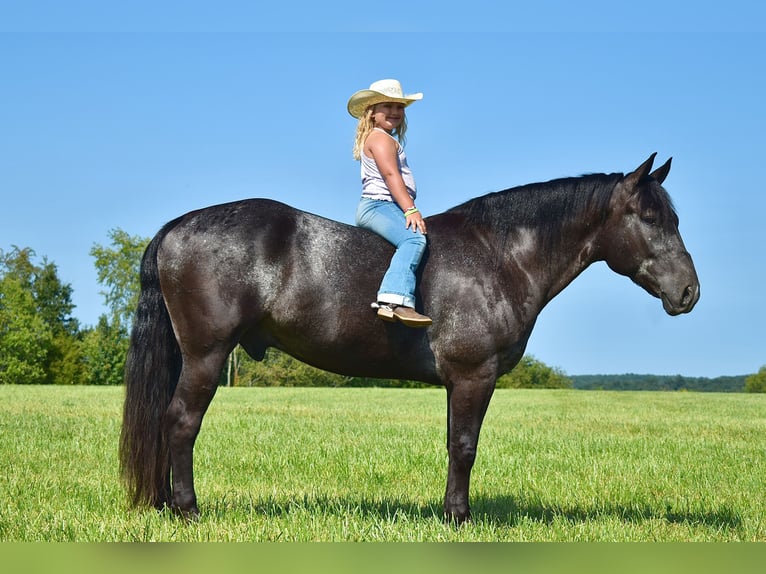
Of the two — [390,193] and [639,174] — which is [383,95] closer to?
[390,193]

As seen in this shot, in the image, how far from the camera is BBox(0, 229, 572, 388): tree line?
2564 inches

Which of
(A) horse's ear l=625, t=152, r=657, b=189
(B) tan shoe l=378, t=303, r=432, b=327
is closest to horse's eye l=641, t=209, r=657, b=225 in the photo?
(A) horse's ear l=625, t=152, r=657, b=189

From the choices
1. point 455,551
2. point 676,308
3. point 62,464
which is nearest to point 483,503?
point 676,308

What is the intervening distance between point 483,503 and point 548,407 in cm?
1987

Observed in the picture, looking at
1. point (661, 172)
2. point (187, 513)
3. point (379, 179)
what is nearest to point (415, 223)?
point (379, 179)

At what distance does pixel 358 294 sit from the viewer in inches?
241

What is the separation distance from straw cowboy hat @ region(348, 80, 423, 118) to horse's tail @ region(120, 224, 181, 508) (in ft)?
6.38

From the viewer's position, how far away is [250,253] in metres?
6.06

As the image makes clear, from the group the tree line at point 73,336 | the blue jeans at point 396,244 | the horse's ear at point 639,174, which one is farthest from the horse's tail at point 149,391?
the tree line at point 73,336

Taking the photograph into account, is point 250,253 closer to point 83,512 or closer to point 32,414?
point 83,512

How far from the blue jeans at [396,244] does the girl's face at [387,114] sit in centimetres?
66

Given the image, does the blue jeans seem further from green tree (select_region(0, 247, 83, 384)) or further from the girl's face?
green tree (select_region(0, 247, 83, 384))

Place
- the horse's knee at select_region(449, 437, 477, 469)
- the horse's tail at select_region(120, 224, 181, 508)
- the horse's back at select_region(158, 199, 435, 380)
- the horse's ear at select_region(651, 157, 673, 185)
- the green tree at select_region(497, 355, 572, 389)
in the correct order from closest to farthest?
the horse's back at select_region(158, 199, 435, 380)
the horse's knee at select_region(449, 437, 477, 469)
the horse's tail at select_region(120, 224, 181, 508)
the horse's ear at select_region(651, 157, 673, 185)
the green tree at select_region(497, 355, 572, 389)

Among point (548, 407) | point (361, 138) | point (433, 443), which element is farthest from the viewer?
point (548, 407)
